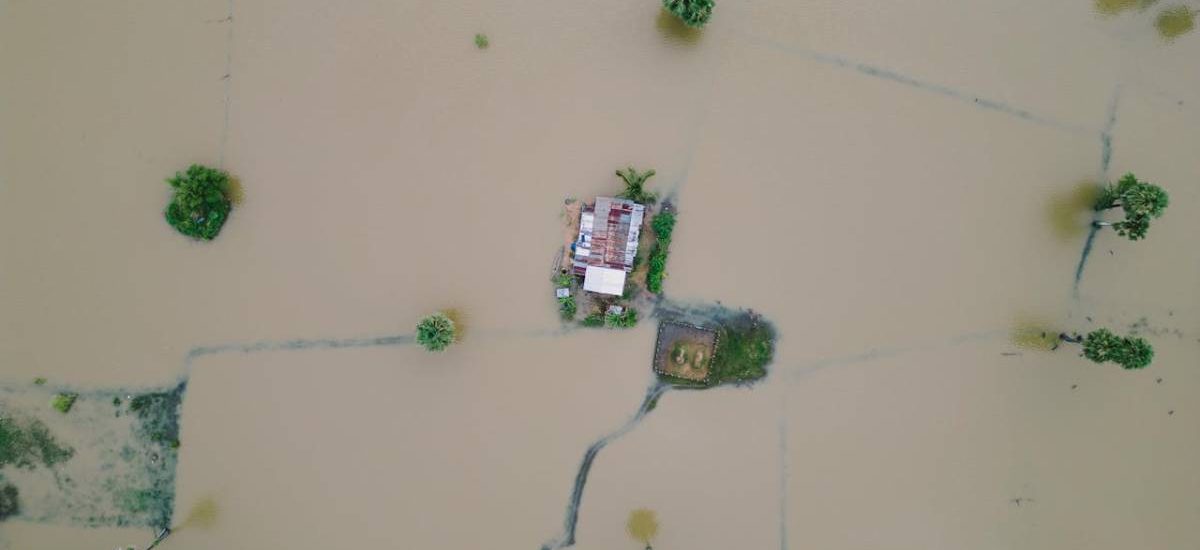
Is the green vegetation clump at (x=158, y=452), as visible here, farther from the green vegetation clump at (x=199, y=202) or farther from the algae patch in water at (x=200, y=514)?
the green vegetation clump at (x=199, y=202)

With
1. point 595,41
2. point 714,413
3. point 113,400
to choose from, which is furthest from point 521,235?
point 113,400

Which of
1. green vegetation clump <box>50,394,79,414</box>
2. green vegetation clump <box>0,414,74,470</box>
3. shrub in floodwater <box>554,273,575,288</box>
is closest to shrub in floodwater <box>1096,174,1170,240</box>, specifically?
shrub in floodwater <box>554,273,575,288</box>

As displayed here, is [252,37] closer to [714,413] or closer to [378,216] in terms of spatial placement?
[378,216]

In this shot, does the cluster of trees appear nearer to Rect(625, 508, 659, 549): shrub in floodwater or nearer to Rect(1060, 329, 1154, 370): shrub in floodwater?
Rect(1060, 329, 1154, 370): shrub in floodwater

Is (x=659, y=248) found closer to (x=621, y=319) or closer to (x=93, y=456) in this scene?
(x=621, y=319)

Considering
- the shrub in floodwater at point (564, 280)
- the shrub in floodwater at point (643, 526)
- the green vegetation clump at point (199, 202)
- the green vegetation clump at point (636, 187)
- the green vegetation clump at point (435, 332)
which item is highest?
the green vegetation clump at point (636, 187)

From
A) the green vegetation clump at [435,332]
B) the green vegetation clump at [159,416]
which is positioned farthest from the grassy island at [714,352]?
the green vegetation clump at [159,416]
